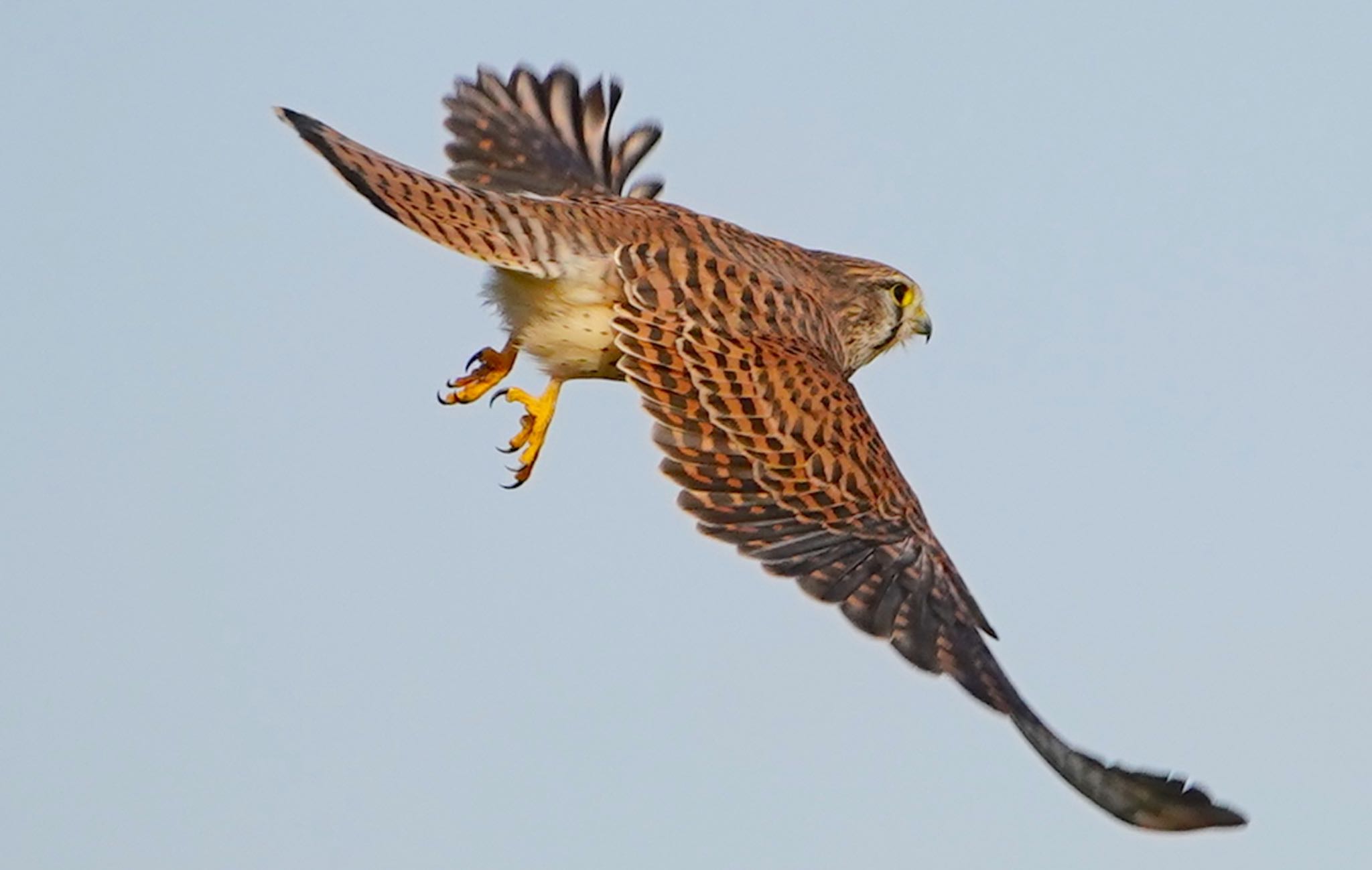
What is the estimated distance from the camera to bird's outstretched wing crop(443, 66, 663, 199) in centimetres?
1352

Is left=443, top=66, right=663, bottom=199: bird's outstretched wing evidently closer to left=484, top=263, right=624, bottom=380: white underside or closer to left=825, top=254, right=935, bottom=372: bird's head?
left=825, top=254, right=935, bottom=372: bird's head

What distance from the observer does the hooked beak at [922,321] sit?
514 inches

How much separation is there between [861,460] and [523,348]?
160 cm

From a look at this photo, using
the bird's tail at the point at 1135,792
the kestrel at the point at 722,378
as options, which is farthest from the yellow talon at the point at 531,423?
the bird's tail at the point at 1135,792

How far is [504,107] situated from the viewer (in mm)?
13820

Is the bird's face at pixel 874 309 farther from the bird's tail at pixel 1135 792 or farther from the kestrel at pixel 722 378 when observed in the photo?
the bird's tail at pixel 1135 792

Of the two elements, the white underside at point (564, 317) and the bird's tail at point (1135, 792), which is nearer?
the bird's tail at point (1135, 792)

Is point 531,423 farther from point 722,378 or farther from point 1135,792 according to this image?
point 1135,792

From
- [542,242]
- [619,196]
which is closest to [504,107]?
[619,196]

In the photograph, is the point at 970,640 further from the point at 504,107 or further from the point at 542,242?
the point at 504,107

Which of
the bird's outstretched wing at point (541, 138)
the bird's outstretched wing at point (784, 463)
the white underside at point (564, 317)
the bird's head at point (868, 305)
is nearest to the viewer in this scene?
the bird's outstretched wing at point (784, 463)

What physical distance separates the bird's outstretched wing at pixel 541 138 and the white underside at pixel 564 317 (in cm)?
215

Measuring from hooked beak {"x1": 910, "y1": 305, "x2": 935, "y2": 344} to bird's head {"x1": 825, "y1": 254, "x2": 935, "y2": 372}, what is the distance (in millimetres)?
11

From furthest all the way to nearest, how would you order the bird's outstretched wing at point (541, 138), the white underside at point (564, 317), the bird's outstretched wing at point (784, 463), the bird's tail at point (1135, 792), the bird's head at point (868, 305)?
the bird's outstretched wing at point (541, 138)
the bird's head at point (868, 305)
the white underside at point (564, 317)
the bird's outstretched wing at point (784, 463)
the bird's tail at point (1135, 792)
